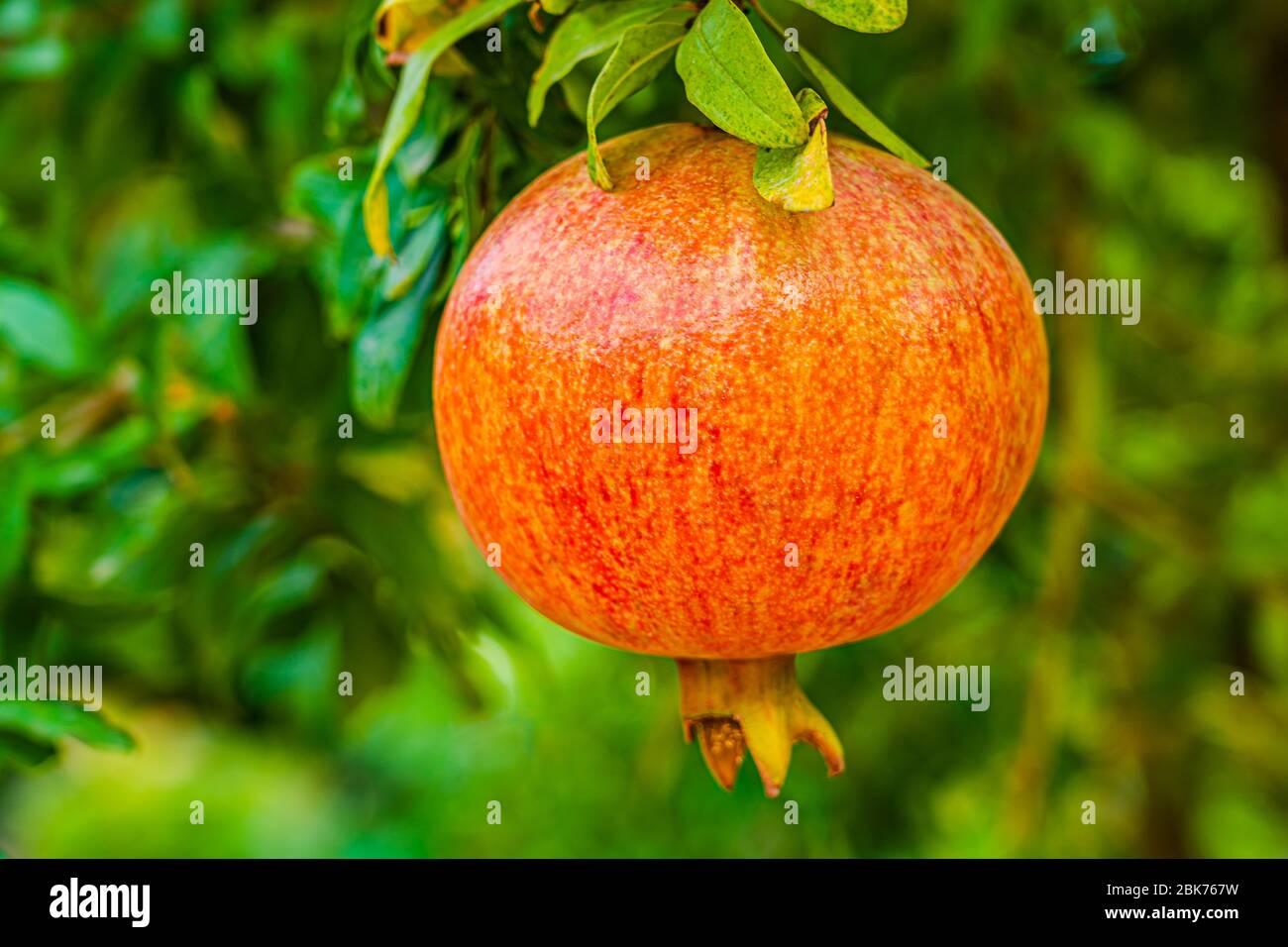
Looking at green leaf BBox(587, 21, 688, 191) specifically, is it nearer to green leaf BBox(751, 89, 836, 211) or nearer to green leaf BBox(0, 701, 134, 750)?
green leaf BBox(751, 89, 836, 211)

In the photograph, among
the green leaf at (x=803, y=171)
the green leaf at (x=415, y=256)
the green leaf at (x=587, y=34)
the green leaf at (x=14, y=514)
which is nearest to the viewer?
the green leaf at (x=803, y=171)

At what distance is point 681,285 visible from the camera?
69cm

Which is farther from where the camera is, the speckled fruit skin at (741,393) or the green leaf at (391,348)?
the green leaf at (391,348)

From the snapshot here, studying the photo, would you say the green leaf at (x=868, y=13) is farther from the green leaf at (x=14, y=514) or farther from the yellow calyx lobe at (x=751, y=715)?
the green leaf at (x=14, y=514)

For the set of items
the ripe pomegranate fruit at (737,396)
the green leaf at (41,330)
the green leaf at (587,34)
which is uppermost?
the green leaf at (41,330)


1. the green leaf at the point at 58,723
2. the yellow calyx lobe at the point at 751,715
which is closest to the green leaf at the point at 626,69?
the yellow calyx lobe at the point at 751,715

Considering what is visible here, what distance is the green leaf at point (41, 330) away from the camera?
59.7 inches

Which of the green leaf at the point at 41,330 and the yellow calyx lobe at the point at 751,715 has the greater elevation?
the green leaf at the point at 41,330

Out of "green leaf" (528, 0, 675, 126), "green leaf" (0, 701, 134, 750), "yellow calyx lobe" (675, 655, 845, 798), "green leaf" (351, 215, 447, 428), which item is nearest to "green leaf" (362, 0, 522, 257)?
"green leaf" (528, 0, 675, 126)

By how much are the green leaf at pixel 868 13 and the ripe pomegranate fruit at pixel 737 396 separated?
8 cm

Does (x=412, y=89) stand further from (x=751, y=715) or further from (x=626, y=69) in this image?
(x=751, y=715)

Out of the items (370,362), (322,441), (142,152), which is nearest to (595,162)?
(370,362)

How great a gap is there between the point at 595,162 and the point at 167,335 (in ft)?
3.10
